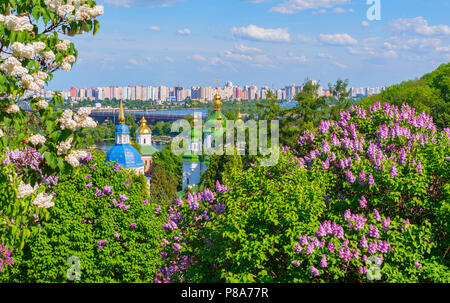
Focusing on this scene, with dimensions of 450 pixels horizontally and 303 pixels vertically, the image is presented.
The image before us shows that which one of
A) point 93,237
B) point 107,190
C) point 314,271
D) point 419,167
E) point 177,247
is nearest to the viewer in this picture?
point 314,271

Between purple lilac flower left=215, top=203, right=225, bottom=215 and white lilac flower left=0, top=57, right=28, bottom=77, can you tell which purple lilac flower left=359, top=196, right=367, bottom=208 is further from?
white lilac flower left=0, top=57, right=28, bottom=77

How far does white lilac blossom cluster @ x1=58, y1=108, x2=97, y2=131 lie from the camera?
5.49 meters

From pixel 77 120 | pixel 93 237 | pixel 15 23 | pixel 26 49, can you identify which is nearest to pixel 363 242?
pixel 77 120

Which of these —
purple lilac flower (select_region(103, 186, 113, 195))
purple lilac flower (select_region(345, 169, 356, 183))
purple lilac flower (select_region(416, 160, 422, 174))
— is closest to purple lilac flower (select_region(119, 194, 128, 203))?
purple lilac flower (select_region(103, 186, 113, 195))

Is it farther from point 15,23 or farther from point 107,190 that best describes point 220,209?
point 15,23

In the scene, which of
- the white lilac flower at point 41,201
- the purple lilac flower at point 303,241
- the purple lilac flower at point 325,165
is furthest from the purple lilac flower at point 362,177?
the white lilac flower at point 41,201

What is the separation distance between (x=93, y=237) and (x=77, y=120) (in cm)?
1068

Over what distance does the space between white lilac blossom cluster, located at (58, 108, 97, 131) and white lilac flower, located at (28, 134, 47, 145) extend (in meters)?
0.28

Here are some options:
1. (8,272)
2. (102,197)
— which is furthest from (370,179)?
(8,272)

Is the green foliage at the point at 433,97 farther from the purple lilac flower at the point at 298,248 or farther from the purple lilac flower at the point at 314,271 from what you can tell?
the purple lilac flower at the point at 314,271

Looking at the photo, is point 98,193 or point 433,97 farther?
point 433,97

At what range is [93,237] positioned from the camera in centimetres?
1564
